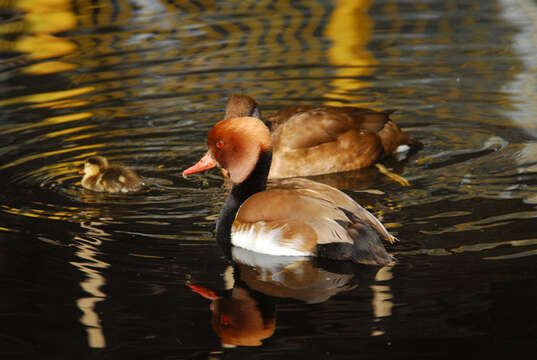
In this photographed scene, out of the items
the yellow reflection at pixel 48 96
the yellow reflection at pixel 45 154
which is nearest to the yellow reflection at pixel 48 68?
the yellow reflection at pixel 48 96

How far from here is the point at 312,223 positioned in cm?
550

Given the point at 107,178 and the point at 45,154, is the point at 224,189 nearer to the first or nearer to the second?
the point at 107,178

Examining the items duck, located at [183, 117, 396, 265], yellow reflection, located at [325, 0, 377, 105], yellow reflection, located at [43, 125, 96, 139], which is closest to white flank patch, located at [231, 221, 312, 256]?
duck, located at [183, 117, 396, 265]

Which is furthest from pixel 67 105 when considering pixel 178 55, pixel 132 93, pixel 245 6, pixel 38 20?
pixel 245 6

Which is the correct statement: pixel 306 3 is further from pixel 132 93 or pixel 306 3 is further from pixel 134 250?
pixel 134 250

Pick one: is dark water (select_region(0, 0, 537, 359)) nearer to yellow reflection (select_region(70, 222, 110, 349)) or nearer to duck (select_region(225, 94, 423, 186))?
yellow reflection (select_region(70, 222, 110, 349))

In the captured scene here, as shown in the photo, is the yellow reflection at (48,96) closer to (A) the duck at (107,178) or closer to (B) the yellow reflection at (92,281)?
(A) the duck at (107,178)

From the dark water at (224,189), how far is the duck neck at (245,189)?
0.23 meters

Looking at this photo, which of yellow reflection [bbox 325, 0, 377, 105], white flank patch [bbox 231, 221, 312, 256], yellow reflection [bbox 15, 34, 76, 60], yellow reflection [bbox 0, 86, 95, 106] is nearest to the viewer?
white flank patch [bbox 231, 221, 312, 256]

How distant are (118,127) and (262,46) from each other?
328 centimetres

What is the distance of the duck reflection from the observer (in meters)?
→ 4.69

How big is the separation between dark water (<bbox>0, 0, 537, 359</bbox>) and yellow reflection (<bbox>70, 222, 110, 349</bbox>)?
0.05ft

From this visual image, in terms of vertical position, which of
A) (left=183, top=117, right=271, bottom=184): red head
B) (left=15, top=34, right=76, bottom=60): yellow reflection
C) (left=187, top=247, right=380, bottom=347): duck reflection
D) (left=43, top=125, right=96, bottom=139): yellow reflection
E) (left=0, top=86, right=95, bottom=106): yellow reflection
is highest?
(left=183, top=117, right=271, bottom=184): red head

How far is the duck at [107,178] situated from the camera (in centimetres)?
694
